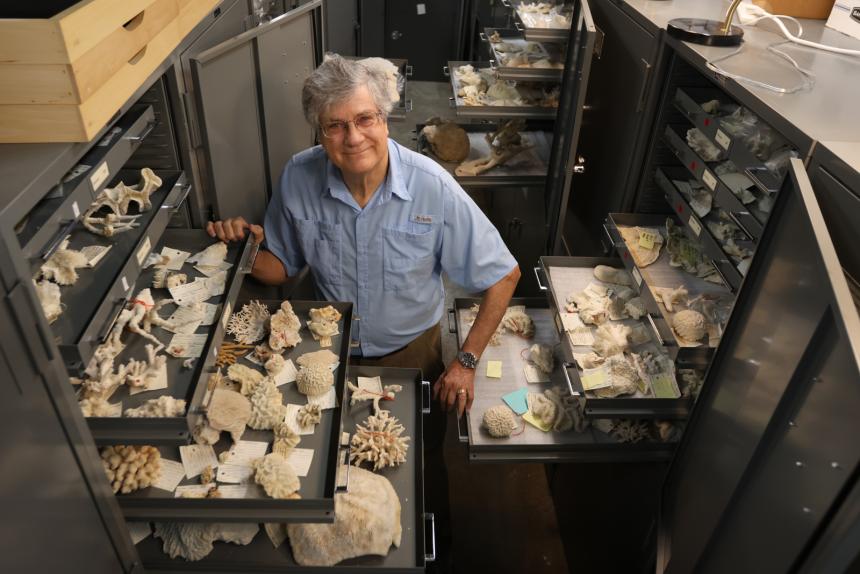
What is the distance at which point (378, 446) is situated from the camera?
83.4 inches

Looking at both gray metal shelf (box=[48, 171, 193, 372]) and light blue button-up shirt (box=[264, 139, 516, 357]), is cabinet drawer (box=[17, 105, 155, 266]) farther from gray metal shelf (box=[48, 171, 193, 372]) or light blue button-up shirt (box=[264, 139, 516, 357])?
light blue button-up shirt (box=[264, 139, 516, 357])

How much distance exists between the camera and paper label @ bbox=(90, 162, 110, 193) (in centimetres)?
137

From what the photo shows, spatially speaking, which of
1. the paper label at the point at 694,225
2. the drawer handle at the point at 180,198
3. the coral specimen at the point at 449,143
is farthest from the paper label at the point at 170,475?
the coral specimen at the point at 449,143

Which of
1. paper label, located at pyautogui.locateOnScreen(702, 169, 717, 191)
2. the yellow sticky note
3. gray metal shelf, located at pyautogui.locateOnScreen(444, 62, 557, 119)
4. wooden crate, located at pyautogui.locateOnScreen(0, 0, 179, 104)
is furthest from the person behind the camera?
gray metal shelf, located at pyautogui.locateOnScreen(444, 62, 557, 119)

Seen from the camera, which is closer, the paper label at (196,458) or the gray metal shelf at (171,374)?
the gray metal shelf at (171,374)

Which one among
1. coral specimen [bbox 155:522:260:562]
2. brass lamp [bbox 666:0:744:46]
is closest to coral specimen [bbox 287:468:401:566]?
coral specimen [bbox 155:522:260:562]

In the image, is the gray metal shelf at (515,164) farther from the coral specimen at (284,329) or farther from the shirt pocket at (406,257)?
the coral specimen at (284,329)

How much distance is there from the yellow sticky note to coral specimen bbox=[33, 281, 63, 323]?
160 cm

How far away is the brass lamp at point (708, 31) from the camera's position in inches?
87.1

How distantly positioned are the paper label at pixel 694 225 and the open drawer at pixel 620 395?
1.17 feet

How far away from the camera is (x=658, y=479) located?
2.41 metres

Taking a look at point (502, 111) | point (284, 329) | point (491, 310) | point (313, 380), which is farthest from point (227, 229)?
point (502, 111)

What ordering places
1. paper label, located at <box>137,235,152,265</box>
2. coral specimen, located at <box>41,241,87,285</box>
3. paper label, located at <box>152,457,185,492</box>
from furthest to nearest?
paper label, located at <box>152,457,185,492</box>
paper label, located at <box>137,235,152,265</box>
coral specimen, located at <box>41,241,87,285</box>

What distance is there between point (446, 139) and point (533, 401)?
2411mm
